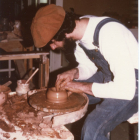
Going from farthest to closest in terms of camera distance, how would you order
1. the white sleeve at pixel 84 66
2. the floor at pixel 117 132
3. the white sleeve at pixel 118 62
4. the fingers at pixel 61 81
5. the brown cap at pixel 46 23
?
the floor at pixel 117 132, the white sleeve at pixel 84 66, the fingers at pixel 61 81, the brown cap at pixel 46 23, the white sleeve at pixel 118 62

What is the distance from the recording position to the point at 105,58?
1392 millimetres

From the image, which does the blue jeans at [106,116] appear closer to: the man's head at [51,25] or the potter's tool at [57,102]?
the potter's tool at [57,102]

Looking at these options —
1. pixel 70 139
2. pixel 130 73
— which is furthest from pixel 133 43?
pixel 70 139

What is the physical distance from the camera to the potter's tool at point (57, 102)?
124 centimetres

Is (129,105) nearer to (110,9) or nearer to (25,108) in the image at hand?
(25,108)

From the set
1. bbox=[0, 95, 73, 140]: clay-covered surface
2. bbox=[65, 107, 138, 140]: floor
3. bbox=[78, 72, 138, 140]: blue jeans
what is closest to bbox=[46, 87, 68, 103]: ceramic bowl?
bbox=[0, 95, 73, 140]: clay-covered surface

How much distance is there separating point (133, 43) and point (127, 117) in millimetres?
557

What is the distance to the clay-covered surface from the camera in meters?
1.08

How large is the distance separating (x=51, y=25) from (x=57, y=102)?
1.88 feet

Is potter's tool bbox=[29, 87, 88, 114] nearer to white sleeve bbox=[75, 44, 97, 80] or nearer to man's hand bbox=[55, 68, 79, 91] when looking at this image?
man's hand bbox=[55, 68, 79, 91]

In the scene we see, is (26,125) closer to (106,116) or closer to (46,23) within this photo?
(106,116)

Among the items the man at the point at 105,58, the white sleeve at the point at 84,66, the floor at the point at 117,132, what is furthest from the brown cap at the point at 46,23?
the floor at the point at 117,132

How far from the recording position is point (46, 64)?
2.39 m

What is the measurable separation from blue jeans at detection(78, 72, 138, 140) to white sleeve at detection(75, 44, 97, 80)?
472 millimetres
